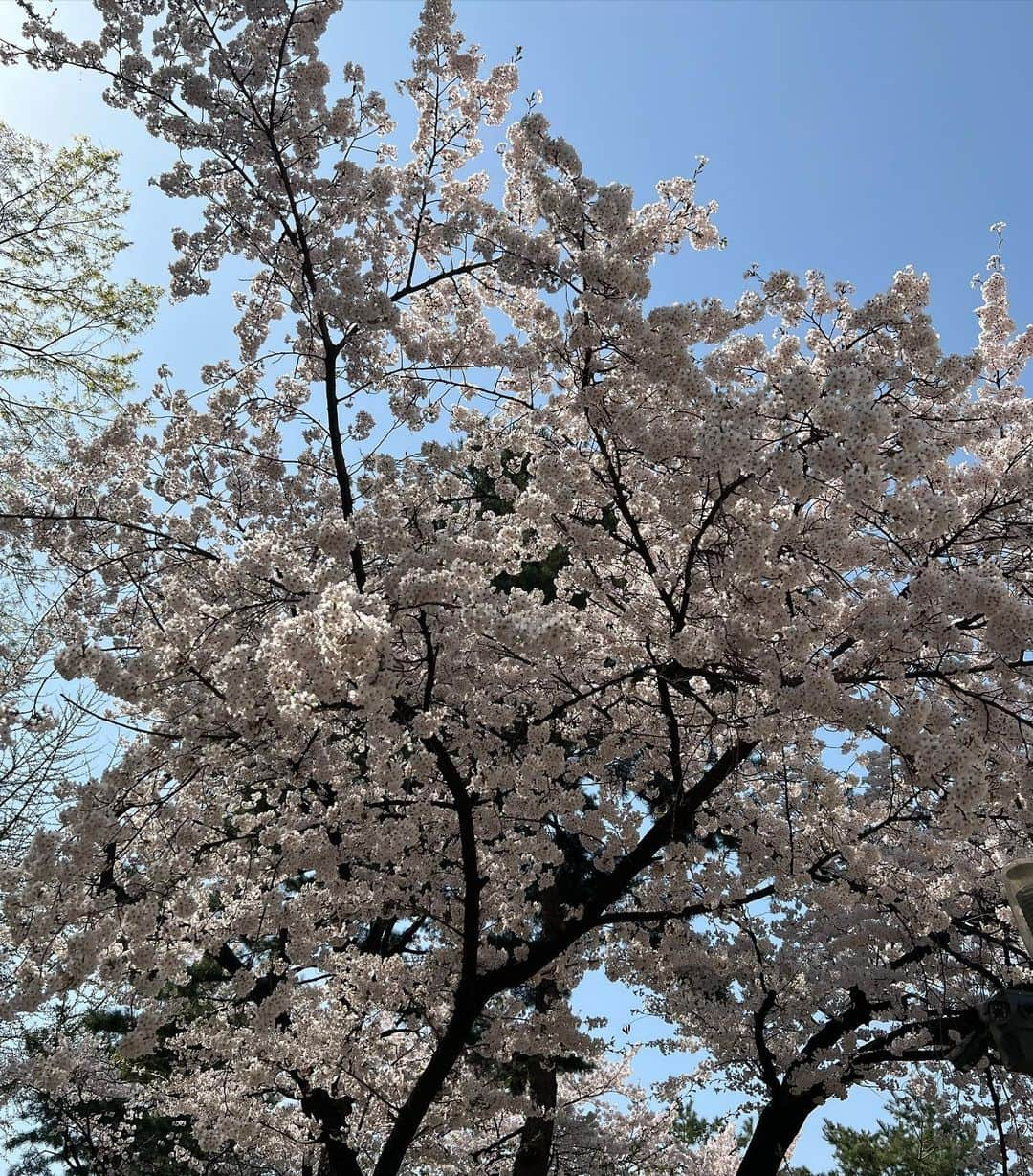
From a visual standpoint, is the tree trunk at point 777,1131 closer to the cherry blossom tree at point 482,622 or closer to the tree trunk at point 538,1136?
the cherry blossom tree at point 482,622

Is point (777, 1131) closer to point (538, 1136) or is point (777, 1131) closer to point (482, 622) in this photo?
point (538, 1136)

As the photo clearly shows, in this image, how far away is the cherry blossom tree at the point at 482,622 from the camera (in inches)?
188

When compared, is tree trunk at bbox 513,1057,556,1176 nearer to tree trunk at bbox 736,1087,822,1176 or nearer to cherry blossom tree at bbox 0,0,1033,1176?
cherry blossom tree at bbox 0,0,1033,1176

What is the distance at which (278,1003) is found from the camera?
7.04 meters

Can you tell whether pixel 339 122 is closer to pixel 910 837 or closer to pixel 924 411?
pixel 924 411

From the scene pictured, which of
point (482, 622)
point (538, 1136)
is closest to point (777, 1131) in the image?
point (538, 1136)

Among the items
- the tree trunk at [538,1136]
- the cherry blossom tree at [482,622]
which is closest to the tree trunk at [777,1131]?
the cherry blossom tree at [482,622]

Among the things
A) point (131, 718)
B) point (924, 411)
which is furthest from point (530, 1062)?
point (924, 411)

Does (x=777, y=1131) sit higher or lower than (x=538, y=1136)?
higher

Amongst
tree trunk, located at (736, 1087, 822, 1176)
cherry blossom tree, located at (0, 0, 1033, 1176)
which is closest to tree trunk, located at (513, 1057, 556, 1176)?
cherry blossom tree, located at (0, 0, 1033, 1176)

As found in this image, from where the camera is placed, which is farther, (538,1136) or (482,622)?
(538,1136)

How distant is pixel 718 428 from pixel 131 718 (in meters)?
5.41

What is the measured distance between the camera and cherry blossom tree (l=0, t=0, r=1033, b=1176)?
4773mm

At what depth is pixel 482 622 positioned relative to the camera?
13.9 ft
